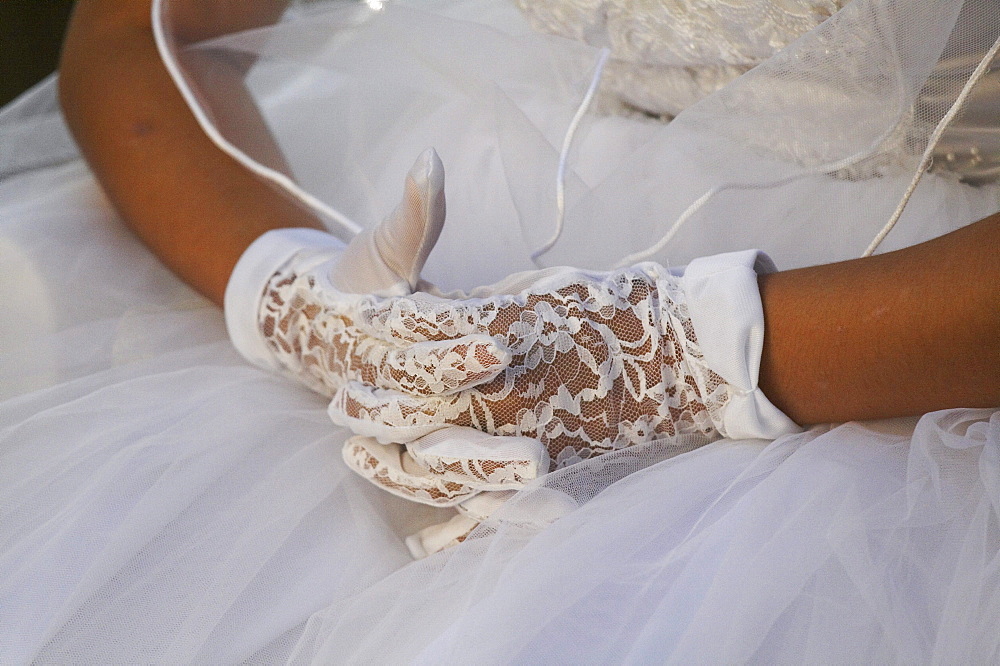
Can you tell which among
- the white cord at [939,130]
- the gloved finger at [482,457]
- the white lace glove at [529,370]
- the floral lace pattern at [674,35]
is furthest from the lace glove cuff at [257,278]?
the white cord at [939,130]

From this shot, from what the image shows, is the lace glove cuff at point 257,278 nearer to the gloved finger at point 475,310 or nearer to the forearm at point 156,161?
the forearm at point 156,161

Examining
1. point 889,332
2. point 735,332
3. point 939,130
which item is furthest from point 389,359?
point 939,130

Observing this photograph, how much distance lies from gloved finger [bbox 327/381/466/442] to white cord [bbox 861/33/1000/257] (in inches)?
14.3

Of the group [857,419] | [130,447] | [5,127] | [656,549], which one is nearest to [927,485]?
[857,419]

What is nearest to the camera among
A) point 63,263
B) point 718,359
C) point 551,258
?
point 718,359

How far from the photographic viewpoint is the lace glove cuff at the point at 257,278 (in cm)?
80

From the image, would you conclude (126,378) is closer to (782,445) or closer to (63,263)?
(63,263)

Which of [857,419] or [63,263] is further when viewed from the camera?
[63,263]

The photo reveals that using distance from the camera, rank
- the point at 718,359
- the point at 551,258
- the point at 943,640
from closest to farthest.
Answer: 1. the point at 943,640
2. the point at 718,359
3. the point at 551,258

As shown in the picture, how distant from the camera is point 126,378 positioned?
30.6 inches

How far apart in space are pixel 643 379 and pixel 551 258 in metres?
0.18

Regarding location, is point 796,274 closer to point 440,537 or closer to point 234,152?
point 440,537

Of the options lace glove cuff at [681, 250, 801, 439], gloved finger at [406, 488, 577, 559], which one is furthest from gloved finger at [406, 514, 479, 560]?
lace glove cuff at [681, 250, 801, 439]

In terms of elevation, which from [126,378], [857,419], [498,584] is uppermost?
[857,419]
